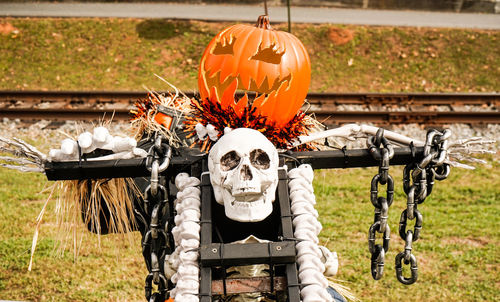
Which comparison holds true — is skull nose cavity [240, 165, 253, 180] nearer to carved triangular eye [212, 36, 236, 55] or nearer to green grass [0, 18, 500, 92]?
carved triangular eye [212, 36, 236, 55]

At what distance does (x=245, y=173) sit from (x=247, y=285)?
0.56 meters

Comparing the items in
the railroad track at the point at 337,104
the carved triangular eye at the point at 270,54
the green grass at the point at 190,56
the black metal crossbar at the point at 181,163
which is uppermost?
the green grass at the point at 190,56

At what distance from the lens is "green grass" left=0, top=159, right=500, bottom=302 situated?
537 centimetres

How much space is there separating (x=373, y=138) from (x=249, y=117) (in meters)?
0.73

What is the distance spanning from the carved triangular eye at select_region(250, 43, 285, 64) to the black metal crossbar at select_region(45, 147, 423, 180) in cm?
65

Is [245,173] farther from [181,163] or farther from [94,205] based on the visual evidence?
[94,205]

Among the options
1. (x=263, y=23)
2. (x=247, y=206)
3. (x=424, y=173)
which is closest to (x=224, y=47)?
(x=263, y=23)

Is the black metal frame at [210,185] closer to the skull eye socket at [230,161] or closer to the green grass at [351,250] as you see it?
the skull eye socket at [230,161]

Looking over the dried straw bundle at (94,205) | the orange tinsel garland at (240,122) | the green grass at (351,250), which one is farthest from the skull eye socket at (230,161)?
the green grass at (351,250)

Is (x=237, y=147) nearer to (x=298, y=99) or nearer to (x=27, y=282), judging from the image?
(x=298, y=99)

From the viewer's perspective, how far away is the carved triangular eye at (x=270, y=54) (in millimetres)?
3197

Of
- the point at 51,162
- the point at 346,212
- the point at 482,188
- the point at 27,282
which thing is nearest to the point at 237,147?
the point at 51,162

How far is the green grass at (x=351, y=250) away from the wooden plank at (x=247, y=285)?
7.01ft

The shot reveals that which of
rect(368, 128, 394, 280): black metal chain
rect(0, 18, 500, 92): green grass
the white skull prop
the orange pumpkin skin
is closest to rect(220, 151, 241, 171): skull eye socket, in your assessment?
the white skull prop
